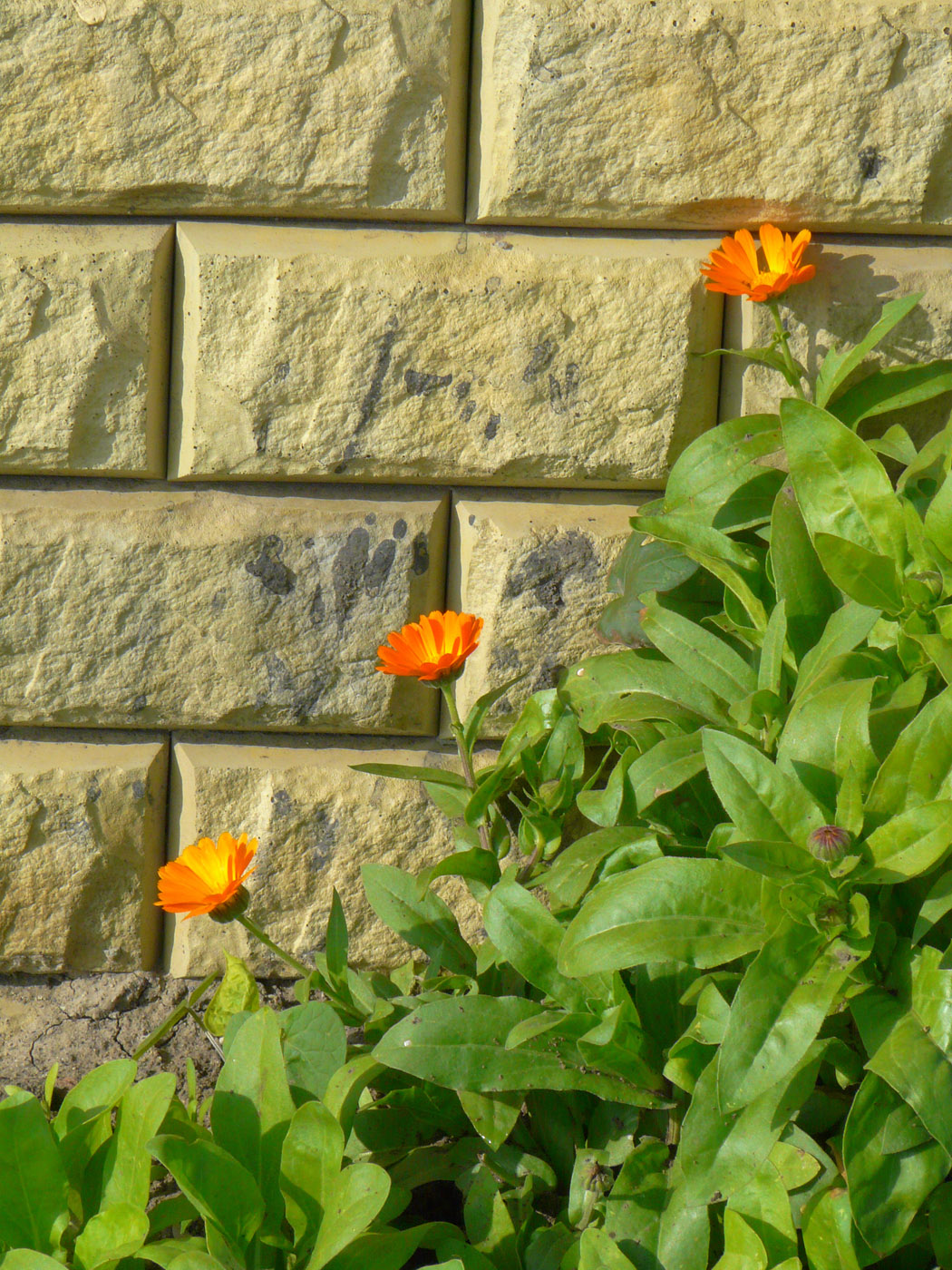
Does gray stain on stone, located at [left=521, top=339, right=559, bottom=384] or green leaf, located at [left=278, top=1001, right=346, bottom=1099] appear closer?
green leaf, located at [left=278, top=1001, right=346, bottom=1099]

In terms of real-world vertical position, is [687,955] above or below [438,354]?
below

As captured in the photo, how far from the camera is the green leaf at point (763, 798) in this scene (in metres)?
0.98

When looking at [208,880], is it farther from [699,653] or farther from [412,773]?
[699,653]

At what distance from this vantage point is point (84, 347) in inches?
55.9

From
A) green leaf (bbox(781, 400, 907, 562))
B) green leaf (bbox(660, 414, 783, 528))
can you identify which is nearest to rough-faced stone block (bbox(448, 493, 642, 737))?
green leaf (bbox(660, 414, 783, 528))

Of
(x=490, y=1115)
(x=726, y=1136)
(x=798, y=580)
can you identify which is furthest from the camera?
(x=798, y=580)

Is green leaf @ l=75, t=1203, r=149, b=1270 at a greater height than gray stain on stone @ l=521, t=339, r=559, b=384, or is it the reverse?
gray stain on stone @ l=521, t=339, r=559, b=384

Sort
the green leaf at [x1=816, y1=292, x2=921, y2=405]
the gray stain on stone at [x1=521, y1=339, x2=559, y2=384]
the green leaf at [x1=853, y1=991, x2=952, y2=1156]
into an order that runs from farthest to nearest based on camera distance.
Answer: the gray stain on stone at [x1=521, y1=339, x2=559, y2=384] < the green leaf at [x1=816, y1=292, x2=921, y2=405] < the green leaf at [x1=853, y1=991, x2=952, y2=1156]

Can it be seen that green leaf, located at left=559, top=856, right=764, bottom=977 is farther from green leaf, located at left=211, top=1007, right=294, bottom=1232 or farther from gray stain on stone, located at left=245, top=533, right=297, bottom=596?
gray stain on stone, located at left=245, top=533, right=297, bottom=596

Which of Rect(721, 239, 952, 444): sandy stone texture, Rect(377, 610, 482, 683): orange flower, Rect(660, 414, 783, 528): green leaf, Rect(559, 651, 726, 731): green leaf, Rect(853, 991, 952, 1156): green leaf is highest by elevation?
Rect(721, 239, 952, 444): sandy stone texture

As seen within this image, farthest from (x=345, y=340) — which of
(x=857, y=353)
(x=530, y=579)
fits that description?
(x=857, y=353)

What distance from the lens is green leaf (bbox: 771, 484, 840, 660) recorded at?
1204mm

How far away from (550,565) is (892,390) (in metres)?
0.50

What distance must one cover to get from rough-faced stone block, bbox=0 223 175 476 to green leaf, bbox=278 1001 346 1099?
2.52ft
